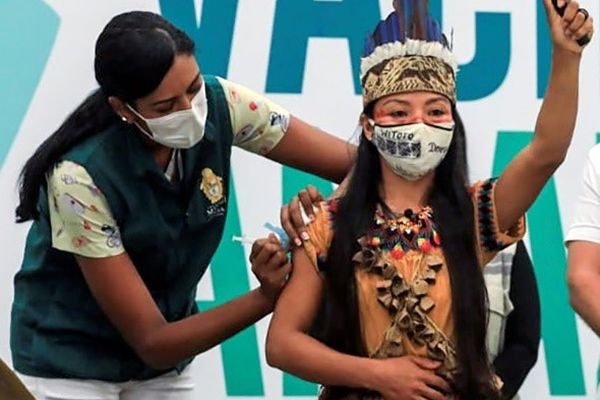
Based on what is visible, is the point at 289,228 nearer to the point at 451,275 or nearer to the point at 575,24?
the point at 451,275

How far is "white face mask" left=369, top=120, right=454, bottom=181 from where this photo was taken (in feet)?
6.61

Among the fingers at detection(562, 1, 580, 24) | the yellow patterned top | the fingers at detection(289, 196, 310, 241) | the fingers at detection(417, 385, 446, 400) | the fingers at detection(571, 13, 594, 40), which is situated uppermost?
the fingers at detection(562, 1, 580, 24)

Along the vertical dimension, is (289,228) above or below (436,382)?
above

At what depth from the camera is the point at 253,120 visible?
93.3 inches

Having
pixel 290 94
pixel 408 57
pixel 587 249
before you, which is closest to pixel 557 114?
pixel 408 57

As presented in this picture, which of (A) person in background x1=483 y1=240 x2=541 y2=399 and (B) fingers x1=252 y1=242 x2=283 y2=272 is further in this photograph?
(A) person in background x1=483 y1=240 x2=541 y2=399

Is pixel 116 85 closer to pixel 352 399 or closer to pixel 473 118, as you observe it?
pixel 352 399

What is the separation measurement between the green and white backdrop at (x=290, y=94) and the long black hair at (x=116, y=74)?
2.15 ft

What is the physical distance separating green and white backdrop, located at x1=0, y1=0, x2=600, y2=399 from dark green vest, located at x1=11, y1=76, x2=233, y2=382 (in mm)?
620

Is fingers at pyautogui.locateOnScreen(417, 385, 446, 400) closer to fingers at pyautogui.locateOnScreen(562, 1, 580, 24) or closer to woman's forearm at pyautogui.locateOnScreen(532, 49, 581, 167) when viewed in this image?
woman's forearm at pyautogui.locateOnScreen(532, 49, 581, 167)

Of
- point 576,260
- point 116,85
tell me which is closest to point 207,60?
point 116,85

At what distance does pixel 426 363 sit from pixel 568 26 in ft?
1.66

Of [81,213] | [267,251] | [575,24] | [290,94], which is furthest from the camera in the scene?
[290,94]

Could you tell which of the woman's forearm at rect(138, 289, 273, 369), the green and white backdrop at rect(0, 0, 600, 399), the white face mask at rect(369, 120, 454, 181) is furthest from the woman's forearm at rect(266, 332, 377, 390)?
the green and white backdrop at rect(0, 0, 600, 399)
